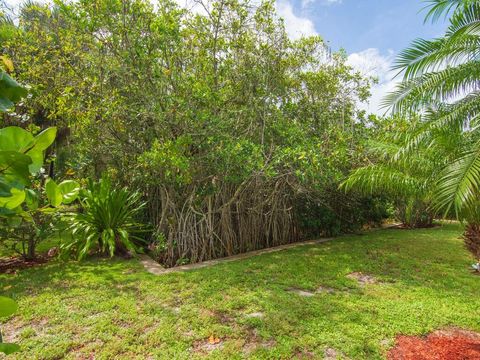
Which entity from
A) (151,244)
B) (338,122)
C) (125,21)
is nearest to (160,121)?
(125,21)

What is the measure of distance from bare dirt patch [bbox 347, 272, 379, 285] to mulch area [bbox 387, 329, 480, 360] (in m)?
1.31

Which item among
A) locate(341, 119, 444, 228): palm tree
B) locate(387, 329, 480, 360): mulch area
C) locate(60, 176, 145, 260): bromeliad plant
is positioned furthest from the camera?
locate(60, 176, 145, 260): bromeliad plant

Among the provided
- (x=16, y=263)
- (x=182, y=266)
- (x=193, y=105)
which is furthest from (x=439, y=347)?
(x=16, y=263)

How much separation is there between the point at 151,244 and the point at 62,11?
12.8 ft

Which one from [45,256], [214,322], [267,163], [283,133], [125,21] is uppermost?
[125,21]

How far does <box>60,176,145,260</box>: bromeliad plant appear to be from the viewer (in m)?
5.13

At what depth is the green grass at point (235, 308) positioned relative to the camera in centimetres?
256

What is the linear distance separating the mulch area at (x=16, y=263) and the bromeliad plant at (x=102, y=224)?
394 millimetres

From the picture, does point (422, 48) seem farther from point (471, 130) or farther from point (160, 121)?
point (160, 121)

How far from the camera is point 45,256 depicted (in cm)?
526

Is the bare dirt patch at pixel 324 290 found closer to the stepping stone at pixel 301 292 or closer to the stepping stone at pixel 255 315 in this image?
the stepping stone at pixel 301 292

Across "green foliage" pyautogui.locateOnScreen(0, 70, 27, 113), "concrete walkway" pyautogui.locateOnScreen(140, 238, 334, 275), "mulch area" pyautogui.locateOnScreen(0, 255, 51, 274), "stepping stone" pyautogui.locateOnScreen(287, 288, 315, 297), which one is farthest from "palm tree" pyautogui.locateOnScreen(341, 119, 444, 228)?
"mulch area" pyautogui.locateOnScreen(0, 255, 51, 274)

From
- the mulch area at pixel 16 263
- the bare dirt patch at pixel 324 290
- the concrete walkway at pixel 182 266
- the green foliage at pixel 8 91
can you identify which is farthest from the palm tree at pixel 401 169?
the mulch area at pixel 16 263

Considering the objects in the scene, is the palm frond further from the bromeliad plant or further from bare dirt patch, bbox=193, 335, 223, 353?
the bromeliad plant
